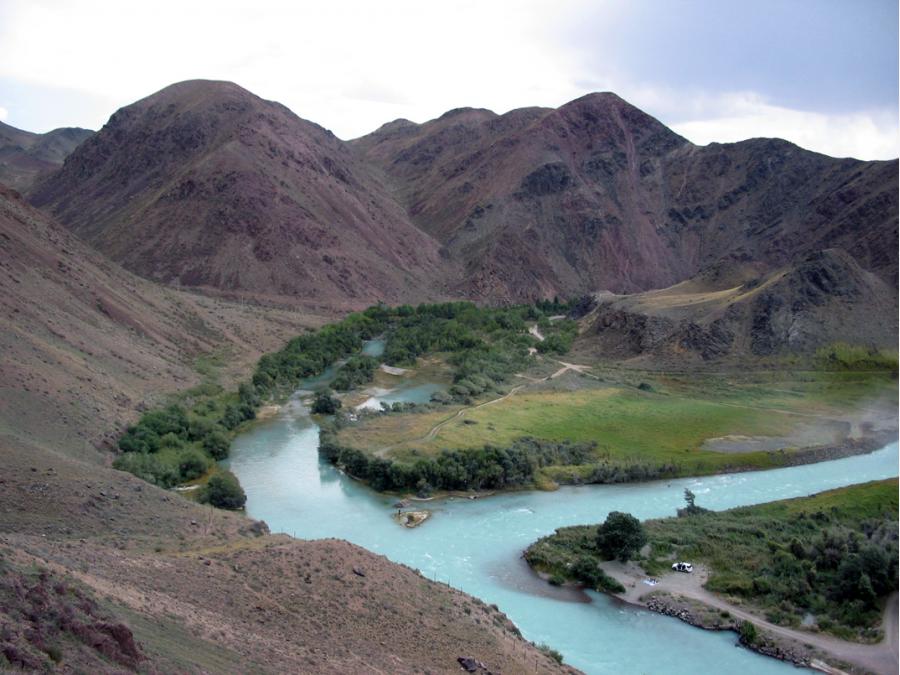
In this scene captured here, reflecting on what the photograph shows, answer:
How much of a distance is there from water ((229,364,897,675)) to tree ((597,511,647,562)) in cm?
263

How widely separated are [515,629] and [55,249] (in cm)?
5368

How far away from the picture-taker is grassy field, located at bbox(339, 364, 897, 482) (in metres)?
50.4

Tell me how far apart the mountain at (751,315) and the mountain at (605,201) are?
23.1m

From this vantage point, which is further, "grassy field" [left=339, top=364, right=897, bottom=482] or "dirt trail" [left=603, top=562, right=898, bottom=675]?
"grassy field" [left=339, top=364, right=897, bottom=482]

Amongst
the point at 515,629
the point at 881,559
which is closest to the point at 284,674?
the point at 515,629

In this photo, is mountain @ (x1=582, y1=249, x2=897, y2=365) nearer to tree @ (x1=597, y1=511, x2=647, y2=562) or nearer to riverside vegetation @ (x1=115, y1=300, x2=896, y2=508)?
riverside vegetation @ (x1=115, y1=300, x2=896, y2=508)

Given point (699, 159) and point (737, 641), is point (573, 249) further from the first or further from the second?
point (737, 641)

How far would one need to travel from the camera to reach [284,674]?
20.2 metres

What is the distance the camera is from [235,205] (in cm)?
11412

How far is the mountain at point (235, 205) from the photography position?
4333 inches

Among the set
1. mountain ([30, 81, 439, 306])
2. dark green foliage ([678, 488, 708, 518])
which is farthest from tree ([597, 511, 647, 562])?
mountain ([30, 81, 439, 306])

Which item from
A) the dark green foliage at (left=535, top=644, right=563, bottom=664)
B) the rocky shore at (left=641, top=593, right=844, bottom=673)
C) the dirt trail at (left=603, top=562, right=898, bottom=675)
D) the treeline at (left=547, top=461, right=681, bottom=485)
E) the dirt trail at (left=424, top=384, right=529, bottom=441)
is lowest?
the dark green foliage at (left=535, top=644, right=563, bottom=664)

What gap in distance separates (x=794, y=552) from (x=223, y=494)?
26029 millimetres

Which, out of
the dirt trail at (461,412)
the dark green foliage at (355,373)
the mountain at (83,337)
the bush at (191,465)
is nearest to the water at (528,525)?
the bush at (191,465)
